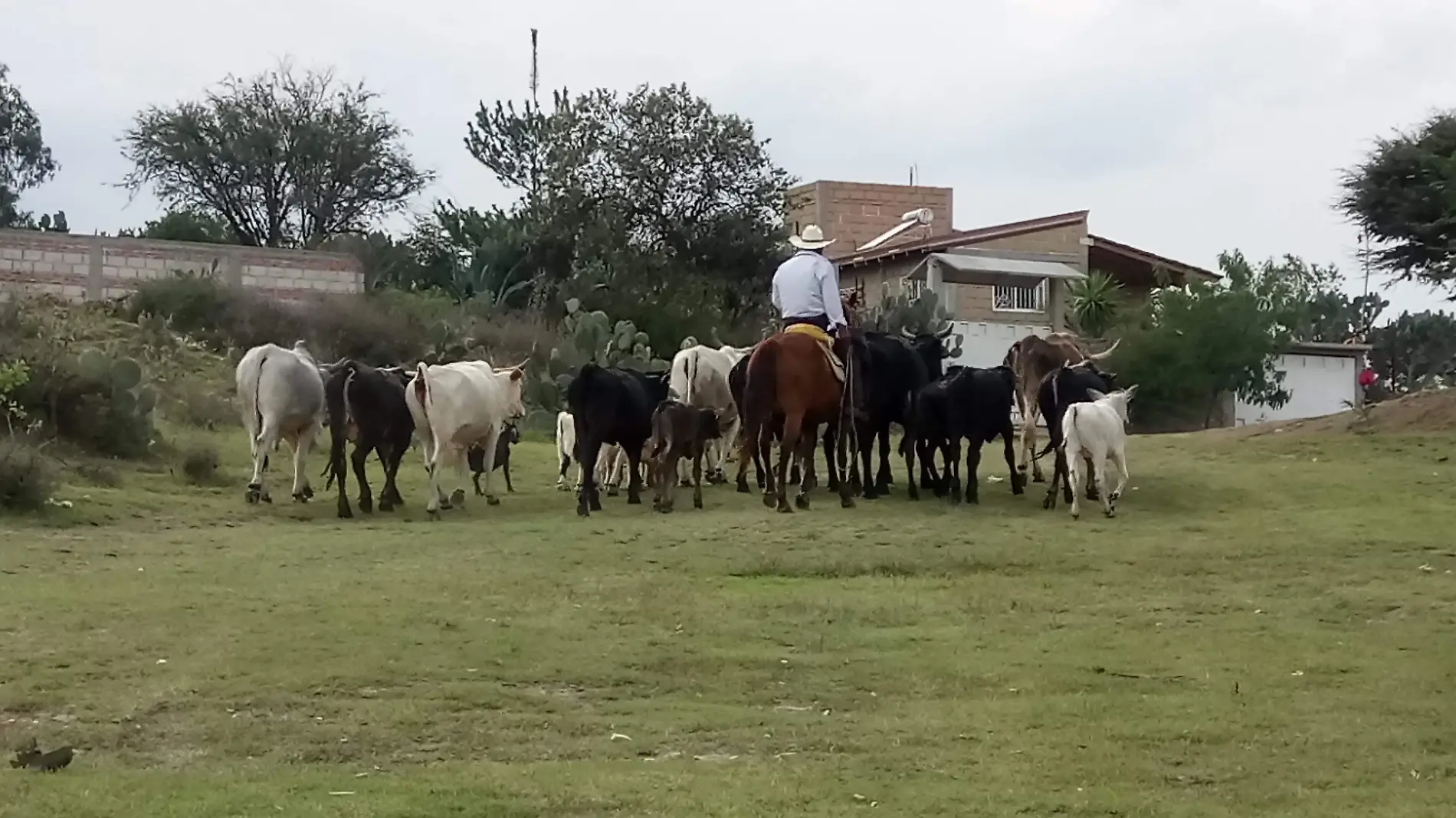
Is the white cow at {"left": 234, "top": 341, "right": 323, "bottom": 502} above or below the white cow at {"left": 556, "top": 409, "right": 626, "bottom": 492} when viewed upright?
above

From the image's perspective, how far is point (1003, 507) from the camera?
51.1ft

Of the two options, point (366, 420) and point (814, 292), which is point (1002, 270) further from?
point (366, 420)

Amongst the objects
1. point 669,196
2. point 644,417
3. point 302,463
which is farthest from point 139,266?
point 644,417

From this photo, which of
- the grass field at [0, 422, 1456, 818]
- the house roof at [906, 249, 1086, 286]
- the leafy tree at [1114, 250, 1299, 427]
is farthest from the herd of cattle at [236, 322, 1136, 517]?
the house roof at [906, 249, 1086, 286]

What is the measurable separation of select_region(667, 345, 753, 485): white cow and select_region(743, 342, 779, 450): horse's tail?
1.54 metres

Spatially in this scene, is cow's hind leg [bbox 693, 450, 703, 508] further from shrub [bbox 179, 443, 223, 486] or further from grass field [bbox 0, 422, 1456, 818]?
shrub [bbox 179, 443, 223, 486]

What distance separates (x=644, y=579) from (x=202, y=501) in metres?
6.24

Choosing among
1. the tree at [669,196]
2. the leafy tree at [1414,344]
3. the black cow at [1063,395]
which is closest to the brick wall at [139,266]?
the tree at [669,196]

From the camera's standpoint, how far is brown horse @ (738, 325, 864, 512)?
49.7ft

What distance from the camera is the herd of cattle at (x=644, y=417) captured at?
15289 mm

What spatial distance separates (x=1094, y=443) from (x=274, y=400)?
7.00 meters

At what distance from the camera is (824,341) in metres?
15.4

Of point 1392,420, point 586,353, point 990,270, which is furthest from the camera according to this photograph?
point 990,270

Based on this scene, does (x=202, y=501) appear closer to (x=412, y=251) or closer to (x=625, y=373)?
(x=625, y=373)
